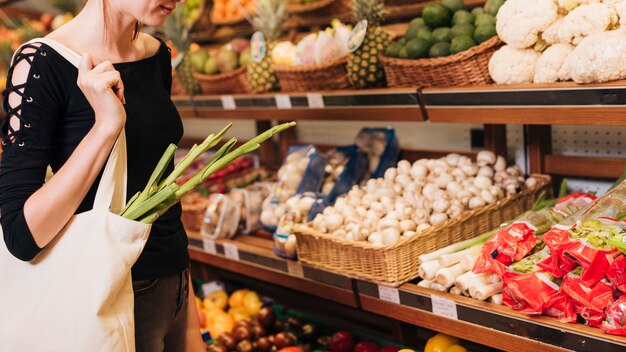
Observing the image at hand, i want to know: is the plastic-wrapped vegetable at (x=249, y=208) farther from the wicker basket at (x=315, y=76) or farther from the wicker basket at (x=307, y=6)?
the wicker basket at (x=307, y=6)

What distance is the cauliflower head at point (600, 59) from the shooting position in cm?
171

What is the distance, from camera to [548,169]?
2566 millimetres

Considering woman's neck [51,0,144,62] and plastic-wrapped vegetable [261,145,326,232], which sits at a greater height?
woman's neck [51,0,144,62]

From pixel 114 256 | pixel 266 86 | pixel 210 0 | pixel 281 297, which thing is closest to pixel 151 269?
pixel 114 256

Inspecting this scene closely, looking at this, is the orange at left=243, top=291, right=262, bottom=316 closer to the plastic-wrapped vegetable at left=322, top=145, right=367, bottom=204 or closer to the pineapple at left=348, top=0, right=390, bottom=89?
the plastic-wrapped vegetable at left=322, top=145, right=367, bottom=204

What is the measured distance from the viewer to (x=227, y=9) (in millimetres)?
3730

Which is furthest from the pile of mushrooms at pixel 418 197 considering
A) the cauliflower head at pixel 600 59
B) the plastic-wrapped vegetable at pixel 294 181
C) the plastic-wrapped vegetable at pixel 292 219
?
the cauliflower head at pixel 600 59

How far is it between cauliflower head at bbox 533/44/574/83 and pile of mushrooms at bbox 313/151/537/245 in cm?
55

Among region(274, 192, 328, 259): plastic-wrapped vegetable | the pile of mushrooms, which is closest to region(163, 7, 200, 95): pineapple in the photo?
region(274, 192, 328, 259): plastic-wrapped vegetable

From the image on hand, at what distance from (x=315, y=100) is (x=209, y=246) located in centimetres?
91

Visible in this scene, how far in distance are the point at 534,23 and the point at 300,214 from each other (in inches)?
47.3

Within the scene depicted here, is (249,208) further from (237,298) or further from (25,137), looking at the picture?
(25,137)

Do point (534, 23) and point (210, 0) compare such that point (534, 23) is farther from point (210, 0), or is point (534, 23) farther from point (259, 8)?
point (210, 0)

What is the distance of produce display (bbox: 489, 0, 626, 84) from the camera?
1740mm
